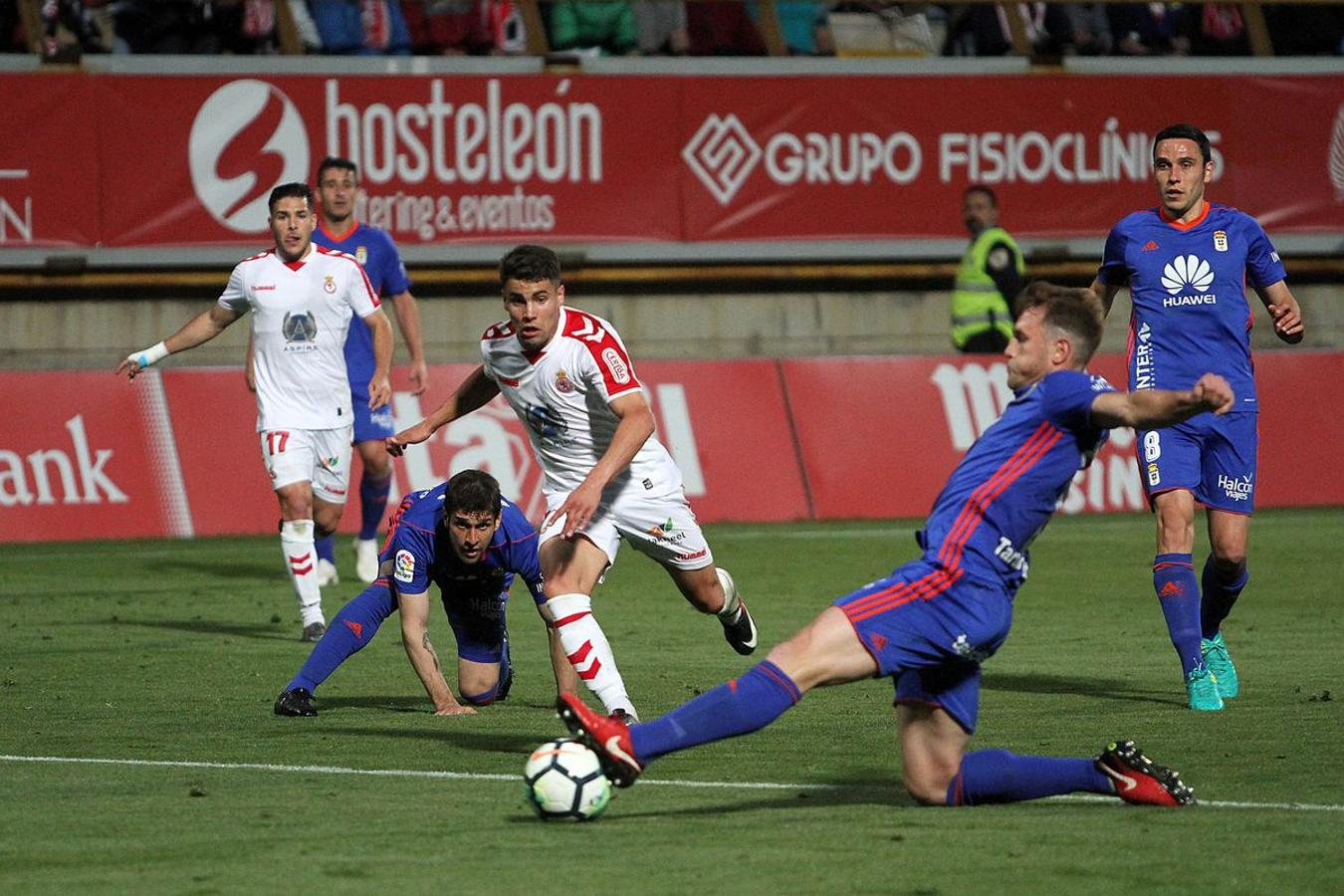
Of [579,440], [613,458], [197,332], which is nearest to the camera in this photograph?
[613,458]

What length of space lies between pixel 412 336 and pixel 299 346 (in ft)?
6.22

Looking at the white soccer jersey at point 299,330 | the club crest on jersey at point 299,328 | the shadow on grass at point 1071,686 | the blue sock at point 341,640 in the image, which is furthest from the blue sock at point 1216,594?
the club crest on jersey at point 299,328

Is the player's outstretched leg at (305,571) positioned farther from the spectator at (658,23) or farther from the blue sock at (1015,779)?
the spectator at (658,23)

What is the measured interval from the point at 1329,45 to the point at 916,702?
57.1ft

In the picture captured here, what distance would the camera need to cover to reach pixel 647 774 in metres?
7.04

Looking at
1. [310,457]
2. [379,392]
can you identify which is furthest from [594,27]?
[310,457]

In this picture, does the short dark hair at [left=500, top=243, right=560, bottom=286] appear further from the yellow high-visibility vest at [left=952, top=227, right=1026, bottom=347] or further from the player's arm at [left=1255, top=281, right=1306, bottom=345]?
the yellow high-visibility vest at [left=952, top=227, right=1026, bottom=347]

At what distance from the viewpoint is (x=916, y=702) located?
20.4 feet

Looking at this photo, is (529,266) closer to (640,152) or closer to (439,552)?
(439,552)

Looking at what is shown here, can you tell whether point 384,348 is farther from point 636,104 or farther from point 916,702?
point 636,104

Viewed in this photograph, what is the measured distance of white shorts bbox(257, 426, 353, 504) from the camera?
1140 cm

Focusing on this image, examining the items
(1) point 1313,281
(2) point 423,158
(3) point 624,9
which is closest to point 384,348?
(2) point 423,158

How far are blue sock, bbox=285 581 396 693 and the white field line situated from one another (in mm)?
1176

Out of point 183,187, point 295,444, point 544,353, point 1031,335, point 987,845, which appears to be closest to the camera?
point 987,845
